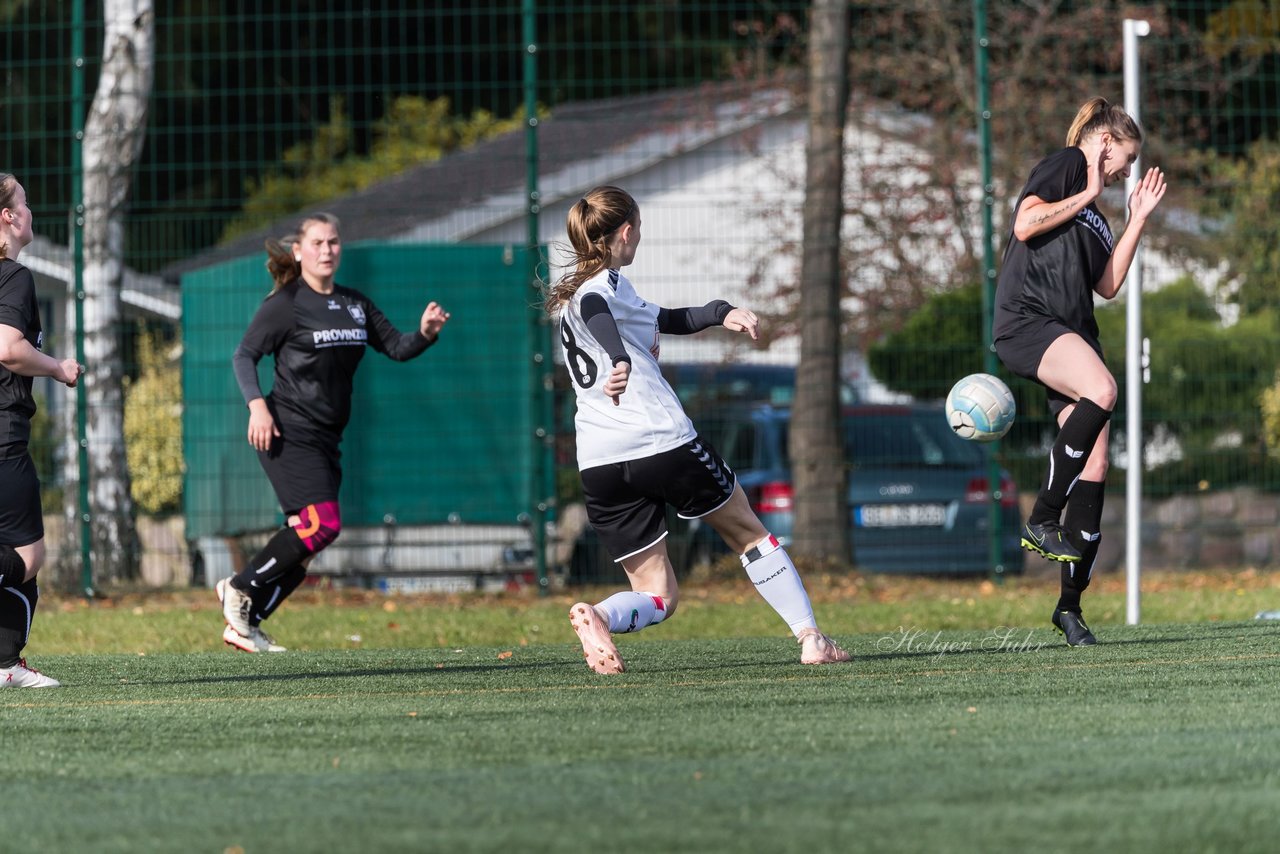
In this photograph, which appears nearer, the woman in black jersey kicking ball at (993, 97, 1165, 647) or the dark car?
the woman in black jersey kicking ball at (993, 97, 1165, 647)

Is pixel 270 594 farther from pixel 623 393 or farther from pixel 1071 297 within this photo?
pixel 1071 297

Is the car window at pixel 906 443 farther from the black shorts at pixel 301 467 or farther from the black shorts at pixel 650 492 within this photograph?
the black shorts at pixel 650 492

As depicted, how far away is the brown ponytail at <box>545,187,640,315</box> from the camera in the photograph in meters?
6.14

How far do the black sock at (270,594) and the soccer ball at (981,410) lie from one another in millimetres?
3035

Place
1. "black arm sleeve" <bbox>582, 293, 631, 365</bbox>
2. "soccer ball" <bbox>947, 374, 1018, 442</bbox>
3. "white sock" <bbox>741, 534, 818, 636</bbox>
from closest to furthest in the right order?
"black arm sleeve" <bbox>582, 293, 631, 365</bbox> < "white sock" <bbox>741, 534, 818, 636</bbox> < "soccer ball" <bbox>947, 374, 1018, 442</bbox>

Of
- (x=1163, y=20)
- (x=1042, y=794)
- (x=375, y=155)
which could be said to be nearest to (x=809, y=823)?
(x=1042, y=794)

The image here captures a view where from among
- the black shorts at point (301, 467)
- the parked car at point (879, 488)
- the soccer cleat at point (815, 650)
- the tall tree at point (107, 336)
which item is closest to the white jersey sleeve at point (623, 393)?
the soccer cleat at point (815, 650)

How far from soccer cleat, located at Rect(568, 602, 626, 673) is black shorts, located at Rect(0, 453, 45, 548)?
Answer: 1.89 meters

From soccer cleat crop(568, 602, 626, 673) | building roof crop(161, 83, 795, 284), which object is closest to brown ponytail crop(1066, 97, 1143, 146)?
soccer cleat crop(568, 602, 626, 673)

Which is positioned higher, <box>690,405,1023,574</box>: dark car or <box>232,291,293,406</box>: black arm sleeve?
<box>232,291,293,406</box>: black arm sleeve

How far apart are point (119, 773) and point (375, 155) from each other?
99.1 ft

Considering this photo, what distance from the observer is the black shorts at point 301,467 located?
7.98 meters

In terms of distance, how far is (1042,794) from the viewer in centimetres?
381

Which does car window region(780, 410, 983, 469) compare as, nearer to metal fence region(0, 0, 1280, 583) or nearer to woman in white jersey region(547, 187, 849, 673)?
metal fence region(0, 0, 1280, 583)
